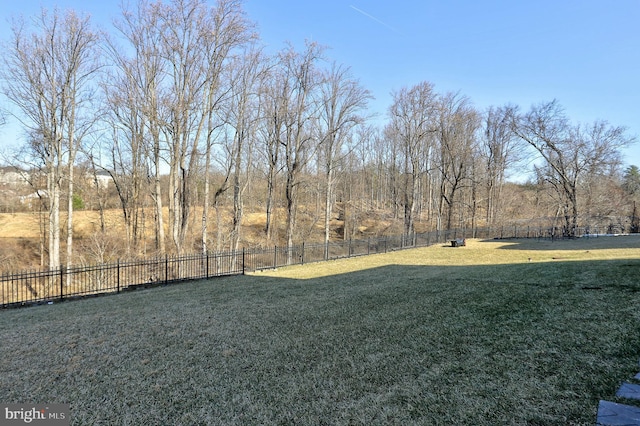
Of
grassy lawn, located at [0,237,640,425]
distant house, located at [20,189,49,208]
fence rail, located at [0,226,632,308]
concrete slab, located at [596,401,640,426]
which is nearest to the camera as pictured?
concrete slab, located at [596,401,640,426]

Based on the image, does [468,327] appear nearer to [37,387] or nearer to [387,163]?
[37,387]

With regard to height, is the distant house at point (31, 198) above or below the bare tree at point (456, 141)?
below

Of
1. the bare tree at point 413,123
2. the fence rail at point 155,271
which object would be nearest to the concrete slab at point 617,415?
the fence rail at point 155,271

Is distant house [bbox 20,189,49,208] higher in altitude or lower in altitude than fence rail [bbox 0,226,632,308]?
higher

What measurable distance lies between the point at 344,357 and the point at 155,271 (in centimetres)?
1215

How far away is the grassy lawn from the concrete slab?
95 millimetres

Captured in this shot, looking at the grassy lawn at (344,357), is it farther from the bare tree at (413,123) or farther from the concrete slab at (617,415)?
the bare tree at (413,123)

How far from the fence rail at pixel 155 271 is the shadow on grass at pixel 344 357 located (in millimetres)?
3421

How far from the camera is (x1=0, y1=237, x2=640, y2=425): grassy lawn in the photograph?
3035 millimetres

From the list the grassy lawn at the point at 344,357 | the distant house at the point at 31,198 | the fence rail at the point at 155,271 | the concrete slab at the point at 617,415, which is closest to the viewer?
the concrete slab at the point at 617,415

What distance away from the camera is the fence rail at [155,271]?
1095 cm

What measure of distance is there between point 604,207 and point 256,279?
31210mm

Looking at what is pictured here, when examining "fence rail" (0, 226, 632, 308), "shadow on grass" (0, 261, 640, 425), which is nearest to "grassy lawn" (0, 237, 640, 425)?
"shadow on grass" (0, 261, 640, 425)

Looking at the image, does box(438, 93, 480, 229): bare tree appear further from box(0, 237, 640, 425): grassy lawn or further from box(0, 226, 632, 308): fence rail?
box(0, 237, 640, 425): grassy lawn
